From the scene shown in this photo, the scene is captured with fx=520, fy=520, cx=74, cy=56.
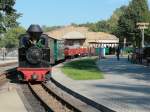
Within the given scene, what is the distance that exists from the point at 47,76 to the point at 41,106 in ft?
32.7

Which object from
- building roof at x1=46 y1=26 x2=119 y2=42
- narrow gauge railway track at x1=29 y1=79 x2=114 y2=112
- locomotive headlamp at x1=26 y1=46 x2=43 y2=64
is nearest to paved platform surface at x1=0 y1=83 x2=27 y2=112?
narrow gauge railway track at x1=29 y1=79 x2=114 y2=112

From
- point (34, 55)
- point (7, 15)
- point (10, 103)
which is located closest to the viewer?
point (10, 103)

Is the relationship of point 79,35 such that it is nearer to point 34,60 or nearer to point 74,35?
point 74,35

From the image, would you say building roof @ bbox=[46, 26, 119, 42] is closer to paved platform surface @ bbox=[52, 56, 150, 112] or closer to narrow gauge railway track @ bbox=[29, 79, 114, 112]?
paved platform surface @ bbox=[52, 56, 150, 112]

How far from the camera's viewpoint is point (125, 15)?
298 feet

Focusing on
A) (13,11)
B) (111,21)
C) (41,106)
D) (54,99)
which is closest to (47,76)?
(54,99)

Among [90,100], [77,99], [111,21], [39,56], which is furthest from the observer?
[111,21]

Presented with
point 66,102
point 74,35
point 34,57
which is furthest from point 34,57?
point 74,35

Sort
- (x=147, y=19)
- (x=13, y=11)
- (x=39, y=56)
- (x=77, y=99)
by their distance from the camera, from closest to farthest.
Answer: (x=77, y=99) < (x=39, y=56) < (x=13, y=11) < (x=147, y=19)

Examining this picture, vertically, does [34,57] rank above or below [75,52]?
above

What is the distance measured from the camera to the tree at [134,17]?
87562 millimetres

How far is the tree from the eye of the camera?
3447 inches

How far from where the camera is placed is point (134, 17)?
291 ft

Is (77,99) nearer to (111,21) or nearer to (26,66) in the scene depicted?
(26,66)
